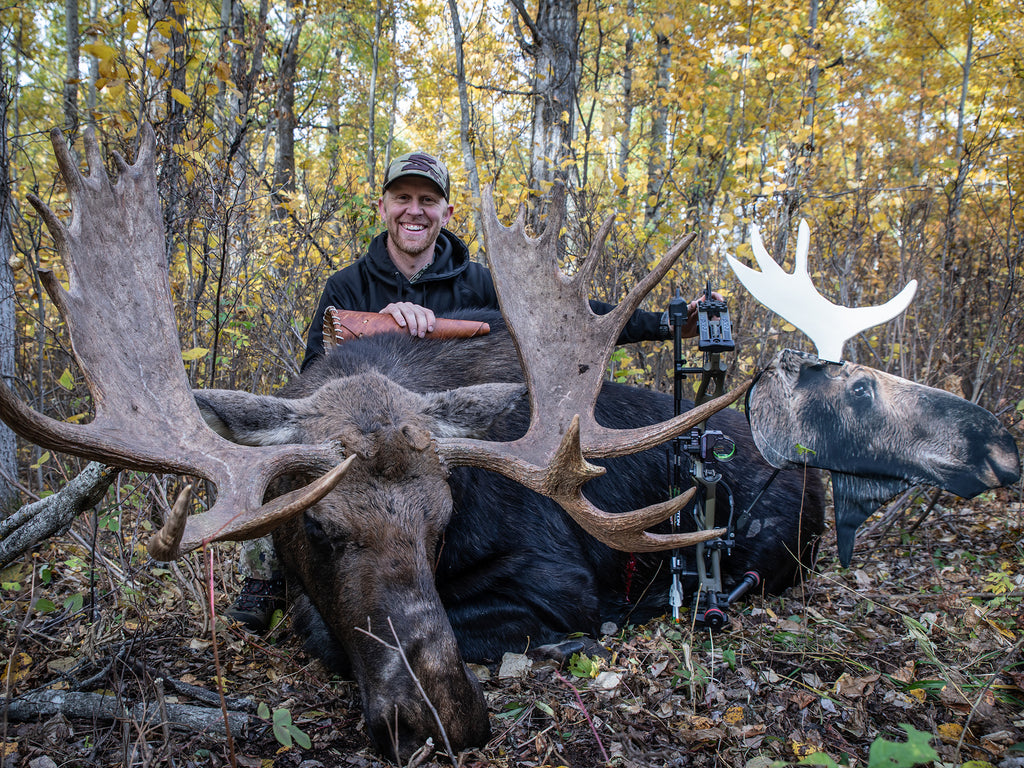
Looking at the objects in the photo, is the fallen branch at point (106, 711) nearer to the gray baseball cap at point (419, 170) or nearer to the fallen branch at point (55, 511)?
the fallen branch at point (55, 511)

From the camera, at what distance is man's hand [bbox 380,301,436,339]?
13.0 feet

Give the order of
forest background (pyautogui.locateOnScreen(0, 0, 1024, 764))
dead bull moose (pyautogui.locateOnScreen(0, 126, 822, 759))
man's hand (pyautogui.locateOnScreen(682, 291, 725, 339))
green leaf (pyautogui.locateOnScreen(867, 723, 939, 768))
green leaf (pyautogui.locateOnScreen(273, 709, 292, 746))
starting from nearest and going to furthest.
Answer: green leaf (pyautogui.locateOnScreen(867, 723, 939, 768)), green leaf (pyautogui.locateOnScreen(273, 709, 292, 746)), dead bull moose (pyautogui.locateOnScreen(0, 126, 822, 759)), man's hand (pyautogui.locateOnScreen(682, 291, 725, 339)), forest background (pyautogui.locateOnScreen(0, 0, 1024, 764))

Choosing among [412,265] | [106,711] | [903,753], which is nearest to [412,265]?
[412,265]

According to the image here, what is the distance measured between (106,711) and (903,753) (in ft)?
8.64

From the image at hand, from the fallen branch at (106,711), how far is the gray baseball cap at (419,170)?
3723 millimetres

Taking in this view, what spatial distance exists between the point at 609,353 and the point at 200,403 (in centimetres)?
187

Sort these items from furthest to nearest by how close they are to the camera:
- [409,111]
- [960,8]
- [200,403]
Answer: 1. [409,111]
2. [960,8]
3. [200,403]

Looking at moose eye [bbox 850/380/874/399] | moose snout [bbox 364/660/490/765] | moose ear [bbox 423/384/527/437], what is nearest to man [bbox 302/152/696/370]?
moose ear [bbox 423/384/527/437]

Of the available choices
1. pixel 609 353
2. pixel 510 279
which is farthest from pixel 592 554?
pixel 510 279

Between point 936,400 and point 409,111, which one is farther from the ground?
point 409,111

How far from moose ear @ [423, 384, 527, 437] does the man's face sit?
2.22 meters

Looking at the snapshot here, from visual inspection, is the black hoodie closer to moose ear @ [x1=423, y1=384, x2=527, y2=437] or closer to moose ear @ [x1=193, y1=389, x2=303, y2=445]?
moose ear @ [x1=423, y1=384, x2=527, y2=437]

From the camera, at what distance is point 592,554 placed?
3.96m

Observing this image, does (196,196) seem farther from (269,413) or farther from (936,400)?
(936,400)
